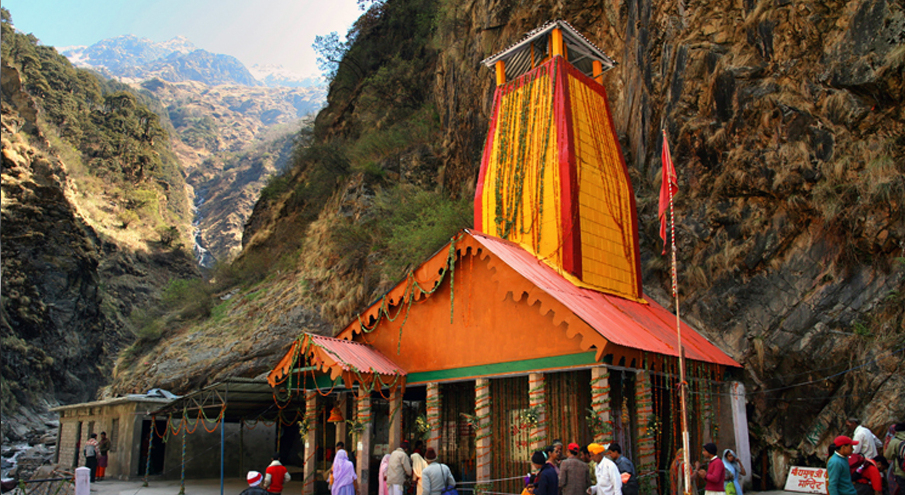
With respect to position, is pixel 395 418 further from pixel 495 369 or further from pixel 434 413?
pixel 495 369

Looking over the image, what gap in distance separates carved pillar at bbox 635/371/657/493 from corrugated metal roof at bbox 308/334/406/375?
5106 mm

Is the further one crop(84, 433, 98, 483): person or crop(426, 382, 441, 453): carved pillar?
crop(84, 433, 98, 483): person

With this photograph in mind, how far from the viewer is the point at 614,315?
518 inches

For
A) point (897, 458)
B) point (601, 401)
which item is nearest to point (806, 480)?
point (897, 458)

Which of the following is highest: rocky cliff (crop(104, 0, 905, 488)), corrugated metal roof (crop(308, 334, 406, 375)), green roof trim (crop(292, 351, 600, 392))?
rocky cliff (crop(104, 0, 905, 488))

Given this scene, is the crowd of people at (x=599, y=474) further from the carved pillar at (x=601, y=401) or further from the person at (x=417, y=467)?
the person at (x=417, y=467)

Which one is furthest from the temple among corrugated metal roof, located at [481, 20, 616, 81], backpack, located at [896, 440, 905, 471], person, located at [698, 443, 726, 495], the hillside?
the hillside

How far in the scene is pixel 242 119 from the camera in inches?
5522

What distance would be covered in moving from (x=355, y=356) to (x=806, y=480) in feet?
30.7

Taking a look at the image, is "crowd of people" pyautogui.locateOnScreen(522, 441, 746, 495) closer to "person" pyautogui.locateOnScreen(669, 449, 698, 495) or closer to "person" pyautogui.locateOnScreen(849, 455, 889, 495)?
"person" pyautogui.locateOnScreen(669, 449, 698, 495)

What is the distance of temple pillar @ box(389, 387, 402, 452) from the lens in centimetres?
1420

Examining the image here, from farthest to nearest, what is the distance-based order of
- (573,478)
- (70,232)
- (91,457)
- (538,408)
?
1. (70,232)
2. (91,457)
3. (538,408)
4. (573,478)

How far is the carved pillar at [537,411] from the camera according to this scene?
470 inches

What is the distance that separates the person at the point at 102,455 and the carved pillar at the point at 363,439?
10684 millimetres
